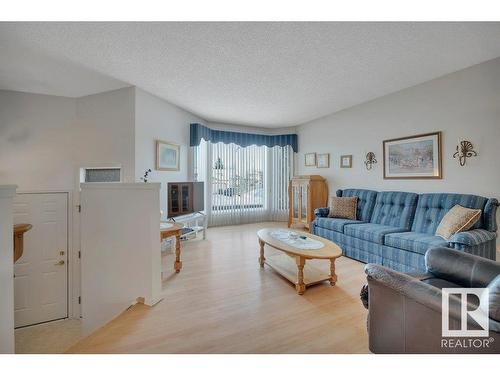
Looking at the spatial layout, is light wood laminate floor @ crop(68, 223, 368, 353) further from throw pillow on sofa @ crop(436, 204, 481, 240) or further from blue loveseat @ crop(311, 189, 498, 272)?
throw pillow on sofa @ crop(436, 204, 481, 240)

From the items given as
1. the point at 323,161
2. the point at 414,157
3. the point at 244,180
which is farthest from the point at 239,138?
the point at 414,157

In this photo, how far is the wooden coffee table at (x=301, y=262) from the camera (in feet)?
7.51

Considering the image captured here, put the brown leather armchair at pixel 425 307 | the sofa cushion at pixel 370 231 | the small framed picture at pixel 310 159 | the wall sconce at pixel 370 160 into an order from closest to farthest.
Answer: the brown leather armchair at pixel 425 307
the sofa cushion at pixel 370 231
the wall sconce at pixel 370 160
the small framed picture at pixel 310 159

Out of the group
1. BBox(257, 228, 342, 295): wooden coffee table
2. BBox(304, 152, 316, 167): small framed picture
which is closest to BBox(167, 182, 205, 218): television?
BBox(257, 228, 342, 295): wooden coffee table

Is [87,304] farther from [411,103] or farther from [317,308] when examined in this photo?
[411,103]

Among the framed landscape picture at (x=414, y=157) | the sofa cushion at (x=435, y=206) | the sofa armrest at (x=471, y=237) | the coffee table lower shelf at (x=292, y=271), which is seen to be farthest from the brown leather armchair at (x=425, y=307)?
the framed landscape picture at (x=414, y=157)

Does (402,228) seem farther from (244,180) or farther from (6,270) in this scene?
(6,270)

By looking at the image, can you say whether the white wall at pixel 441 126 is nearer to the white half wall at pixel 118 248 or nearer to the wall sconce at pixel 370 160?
the wall sconce at pixel 370 160

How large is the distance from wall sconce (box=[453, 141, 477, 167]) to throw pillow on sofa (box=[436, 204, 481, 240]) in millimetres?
651

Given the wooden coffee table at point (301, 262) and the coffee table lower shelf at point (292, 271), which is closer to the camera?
the wooden coffee table at point (301, 262)

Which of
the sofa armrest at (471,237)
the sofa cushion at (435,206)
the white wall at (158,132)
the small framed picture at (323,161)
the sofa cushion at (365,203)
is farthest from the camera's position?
the small framed picture at (323,161)

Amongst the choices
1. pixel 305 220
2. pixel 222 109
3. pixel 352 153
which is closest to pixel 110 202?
pixel 222 109

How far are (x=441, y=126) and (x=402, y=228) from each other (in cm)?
141

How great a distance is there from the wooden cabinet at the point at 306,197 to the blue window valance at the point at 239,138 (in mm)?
1176
